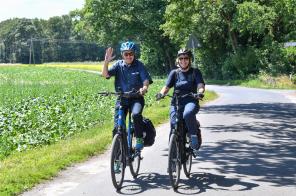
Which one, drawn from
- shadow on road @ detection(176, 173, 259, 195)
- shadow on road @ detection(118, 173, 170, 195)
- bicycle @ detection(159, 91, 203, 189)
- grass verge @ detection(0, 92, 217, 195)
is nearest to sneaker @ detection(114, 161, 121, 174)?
shadow on road @ detection(118, 173, 170, 195)

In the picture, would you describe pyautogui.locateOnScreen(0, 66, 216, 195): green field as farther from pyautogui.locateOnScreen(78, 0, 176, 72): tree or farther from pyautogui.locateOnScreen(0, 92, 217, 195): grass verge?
pyautogui.locateOnScreen(78, 0, 176, 72): tree

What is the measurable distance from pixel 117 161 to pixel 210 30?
3905cm

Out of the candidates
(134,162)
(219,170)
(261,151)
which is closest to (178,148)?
(134,162)

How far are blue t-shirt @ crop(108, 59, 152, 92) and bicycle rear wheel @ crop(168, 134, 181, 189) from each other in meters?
1.09

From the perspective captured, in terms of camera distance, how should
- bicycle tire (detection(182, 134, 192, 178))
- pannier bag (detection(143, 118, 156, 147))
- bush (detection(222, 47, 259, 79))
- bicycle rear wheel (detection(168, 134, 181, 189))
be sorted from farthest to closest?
bush (detection(222, 47, 259, 79)), pannier bag (detection(143, 118, 156, 147)), bicycle tire (detection(182, 134, 192, 178)), bicycle rear wheel (detection(168, 134, 181, 189))

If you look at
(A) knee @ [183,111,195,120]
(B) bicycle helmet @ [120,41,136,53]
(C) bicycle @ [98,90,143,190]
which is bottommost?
(C) bicycle @ [98,90,143,190]

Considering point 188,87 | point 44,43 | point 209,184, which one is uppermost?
point 44,43

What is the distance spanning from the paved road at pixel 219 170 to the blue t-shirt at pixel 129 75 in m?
1.44

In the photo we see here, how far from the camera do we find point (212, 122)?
1551 cm

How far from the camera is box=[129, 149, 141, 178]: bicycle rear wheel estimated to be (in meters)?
7.57

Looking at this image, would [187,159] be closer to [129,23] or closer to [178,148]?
[178,148]

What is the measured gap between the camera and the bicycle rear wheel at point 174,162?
6.90m

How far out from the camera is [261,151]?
1025 centimetres

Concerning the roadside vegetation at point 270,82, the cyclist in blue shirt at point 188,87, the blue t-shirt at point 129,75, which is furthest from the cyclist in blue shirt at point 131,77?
the roadside vegetation at point 270,82
